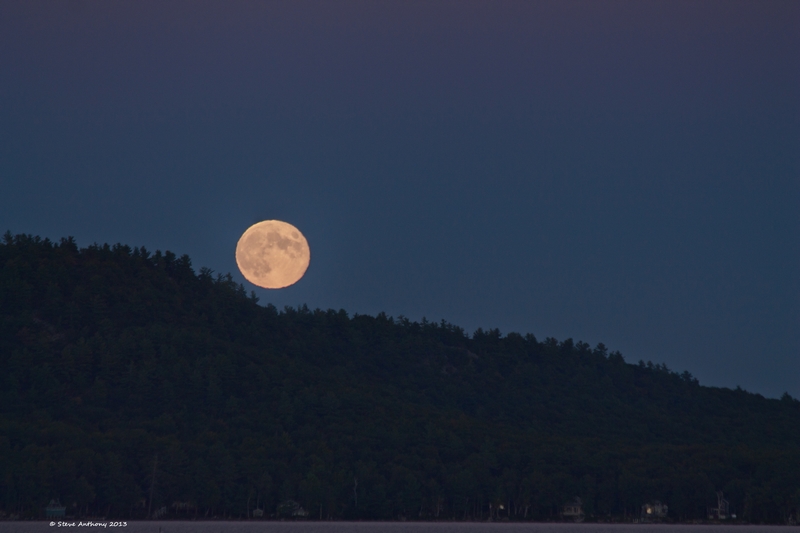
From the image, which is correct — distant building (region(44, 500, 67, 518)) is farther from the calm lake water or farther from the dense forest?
the calm lake water

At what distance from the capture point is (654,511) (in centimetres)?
11738

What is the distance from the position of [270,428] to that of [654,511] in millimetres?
53634

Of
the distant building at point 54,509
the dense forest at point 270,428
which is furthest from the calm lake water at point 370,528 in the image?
the dense forest at point 270,428

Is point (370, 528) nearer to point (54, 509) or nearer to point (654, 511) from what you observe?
point (54, 509)

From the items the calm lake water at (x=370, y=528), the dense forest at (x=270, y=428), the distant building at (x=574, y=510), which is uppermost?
the dense forest at (x=270, y=428)

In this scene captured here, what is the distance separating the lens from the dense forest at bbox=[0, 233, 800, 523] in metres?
106

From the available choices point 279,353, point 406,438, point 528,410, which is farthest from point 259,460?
point 528,410

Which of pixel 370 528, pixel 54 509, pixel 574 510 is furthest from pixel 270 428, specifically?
pixel 574 510

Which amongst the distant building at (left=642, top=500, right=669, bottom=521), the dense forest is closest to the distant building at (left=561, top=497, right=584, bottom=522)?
the dense forest

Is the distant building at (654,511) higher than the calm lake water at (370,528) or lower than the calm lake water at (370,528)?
higher

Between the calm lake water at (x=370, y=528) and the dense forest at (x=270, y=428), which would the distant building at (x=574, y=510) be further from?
the calm lake water at (x=370, y=528)

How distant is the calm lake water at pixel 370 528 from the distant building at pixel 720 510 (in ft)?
22.7

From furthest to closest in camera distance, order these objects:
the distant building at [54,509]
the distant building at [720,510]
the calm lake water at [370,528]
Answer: the distant building at [720,510] < the distant building at [54,509] < the calm lake water at [370,528]

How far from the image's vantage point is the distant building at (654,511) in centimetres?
11625
